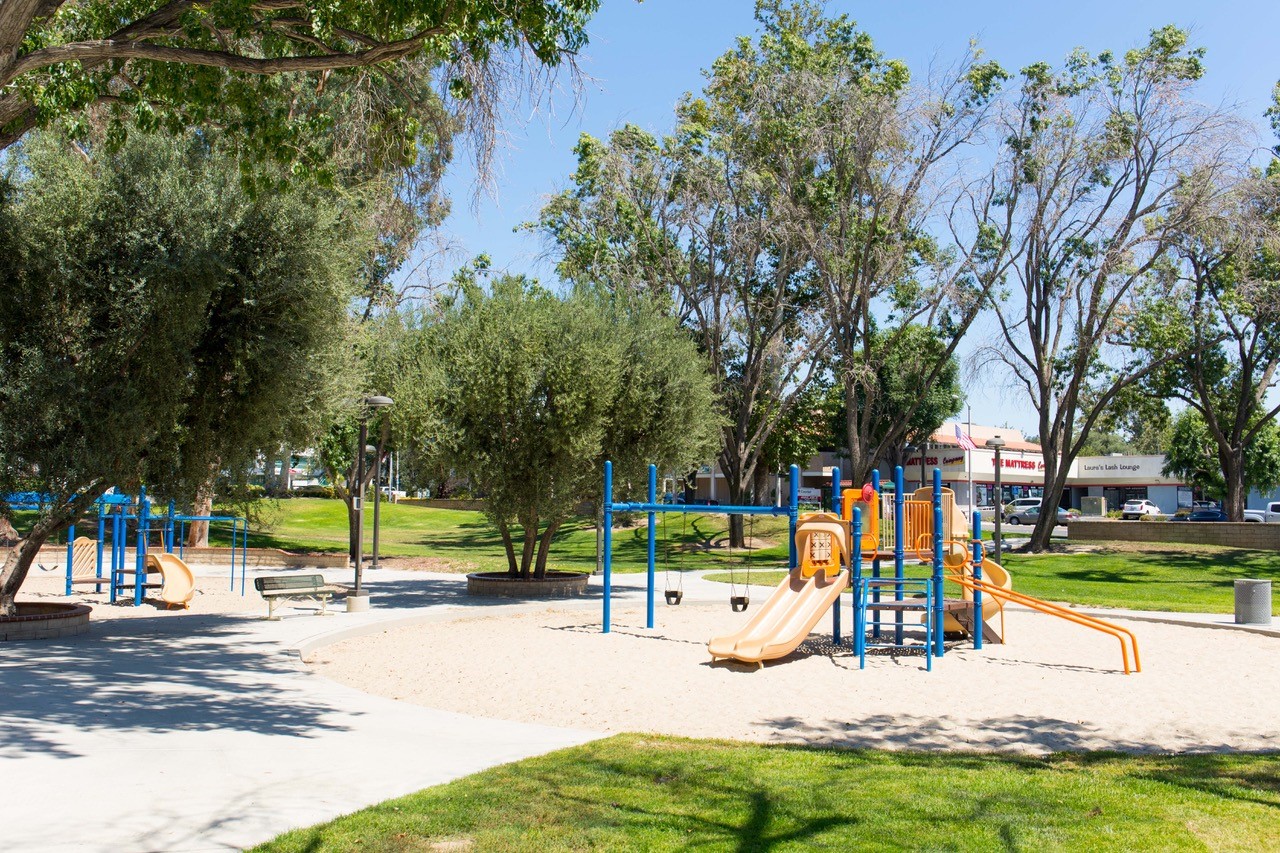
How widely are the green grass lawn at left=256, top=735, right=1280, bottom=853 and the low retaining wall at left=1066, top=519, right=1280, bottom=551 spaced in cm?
2925

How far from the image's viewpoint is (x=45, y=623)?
46.5 ft

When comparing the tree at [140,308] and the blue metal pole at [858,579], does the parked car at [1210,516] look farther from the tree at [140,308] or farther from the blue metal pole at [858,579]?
the tree at [140,308]

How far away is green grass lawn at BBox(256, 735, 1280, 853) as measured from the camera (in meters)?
5.43

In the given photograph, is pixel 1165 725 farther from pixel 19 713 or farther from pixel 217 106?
pixel 217 106

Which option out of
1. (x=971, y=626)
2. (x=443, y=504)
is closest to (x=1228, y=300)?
(x=971, y=626)

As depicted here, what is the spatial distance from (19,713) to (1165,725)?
10090 mm

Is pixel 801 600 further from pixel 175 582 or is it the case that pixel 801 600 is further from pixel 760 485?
pixel 760 485

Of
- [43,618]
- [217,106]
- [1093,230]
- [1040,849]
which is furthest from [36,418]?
[1093,230]

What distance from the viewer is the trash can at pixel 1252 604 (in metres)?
16.8

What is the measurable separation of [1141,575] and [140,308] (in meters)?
24.5

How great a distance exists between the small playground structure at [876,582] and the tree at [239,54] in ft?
22.1

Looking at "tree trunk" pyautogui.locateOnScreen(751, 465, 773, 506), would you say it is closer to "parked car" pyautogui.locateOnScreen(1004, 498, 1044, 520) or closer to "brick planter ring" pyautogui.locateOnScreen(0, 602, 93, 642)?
"parked car" pyautogui.locateOnScreen(1004, 498, 1044, 520)

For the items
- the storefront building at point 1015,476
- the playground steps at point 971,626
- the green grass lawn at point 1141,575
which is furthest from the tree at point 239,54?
the storefront building at point 1015,476

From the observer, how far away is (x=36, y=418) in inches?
496
